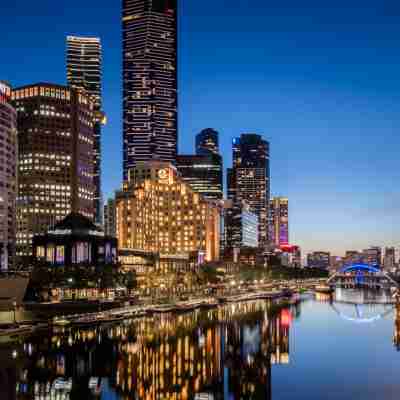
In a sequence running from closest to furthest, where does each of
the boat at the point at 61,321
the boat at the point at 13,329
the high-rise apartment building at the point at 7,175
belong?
the boat at the point at 13,329
the boat at the point at 61,321
the high-rise apartment building at the point at 7,175

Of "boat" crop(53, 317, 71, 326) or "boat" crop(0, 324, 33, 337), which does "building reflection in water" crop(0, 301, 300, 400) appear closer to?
"boat" crop(0, 324, 33, 337)

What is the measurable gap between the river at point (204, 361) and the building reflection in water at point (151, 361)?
11 cm

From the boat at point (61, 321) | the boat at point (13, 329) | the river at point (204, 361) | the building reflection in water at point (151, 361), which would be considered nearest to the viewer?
the building reflection in water at point (151, 361)

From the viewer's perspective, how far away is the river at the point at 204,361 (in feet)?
202

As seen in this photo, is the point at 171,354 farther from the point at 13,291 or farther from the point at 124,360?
the point at 13,291

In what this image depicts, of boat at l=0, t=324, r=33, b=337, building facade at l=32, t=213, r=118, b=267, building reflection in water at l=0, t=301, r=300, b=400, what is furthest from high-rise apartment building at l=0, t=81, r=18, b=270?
boat at l=0, t=324, r=33, b=337

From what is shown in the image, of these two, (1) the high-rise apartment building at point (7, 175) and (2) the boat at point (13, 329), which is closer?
(2) the boat at point (13, 329)

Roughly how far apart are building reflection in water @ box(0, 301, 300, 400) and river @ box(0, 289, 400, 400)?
0.11 m

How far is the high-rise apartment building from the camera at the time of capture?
156 metres

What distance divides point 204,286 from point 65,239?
5841cm

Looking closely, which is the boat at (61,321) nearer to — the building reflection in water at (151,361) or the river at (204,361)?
the river at (204,361)

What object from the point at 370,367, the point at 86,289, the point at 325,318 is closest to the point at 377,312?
the point at 325,318

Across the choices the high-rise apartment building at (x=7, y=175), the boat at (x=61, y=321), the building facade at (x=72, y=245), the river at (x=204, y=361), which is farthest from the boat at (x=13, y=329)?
the high-rise apartment building at (x=7, y=175)

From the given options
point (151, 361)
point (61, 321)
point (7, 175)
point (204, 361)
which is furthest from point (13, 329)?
point (7, 175)
